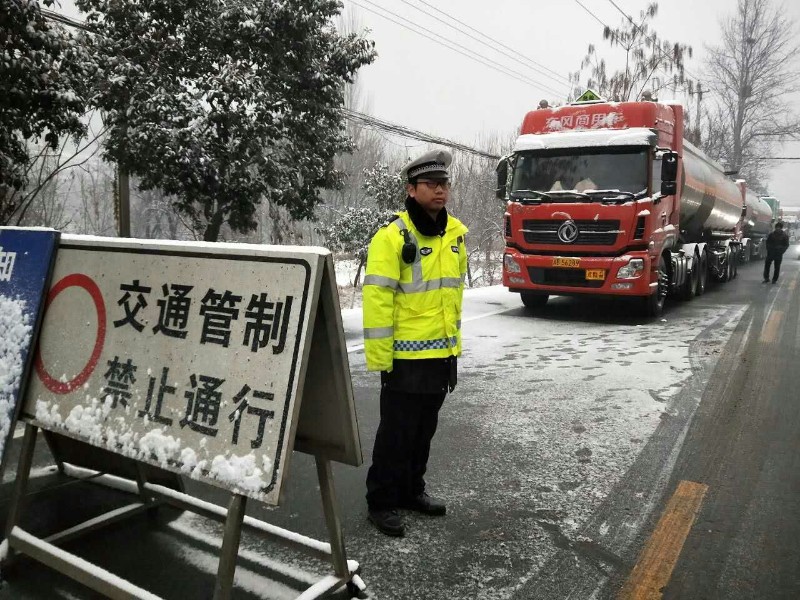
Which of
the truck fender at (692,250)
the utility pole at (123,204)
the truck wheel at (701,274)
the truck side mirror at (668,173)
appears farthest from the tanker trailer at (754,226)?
the utility pole at (123,204)

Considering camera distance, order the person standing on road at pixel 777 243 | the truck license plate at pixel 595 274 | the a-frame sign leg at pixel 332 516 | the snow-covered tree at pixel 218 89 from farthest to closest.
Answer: the person standing on road at pixel 777 243, the truck license plate at pixel 595 274, the snow-covered tree at pixel 218 89, the a-frame sign leg at pixel 332 516

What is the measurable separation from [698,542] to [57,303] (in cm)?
322

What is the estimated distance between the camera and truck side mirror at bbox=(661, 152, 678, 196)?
9.86 meters

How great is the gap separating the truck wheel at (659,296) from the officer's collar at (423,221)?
8.15m

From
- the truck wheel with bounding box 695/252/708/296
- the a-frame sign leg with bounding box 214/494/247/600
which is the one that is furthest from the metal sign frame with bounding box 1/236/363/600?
the truck wheel with bounding box 695/252/708/296

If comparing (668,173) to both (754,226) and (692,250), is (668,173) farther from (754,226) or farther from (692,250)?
(754,226)

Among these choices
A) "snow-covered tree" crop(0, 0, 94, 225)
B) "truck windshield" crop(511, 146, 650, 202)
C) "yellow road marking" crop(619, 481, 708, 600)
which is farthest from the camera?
"truck windshield" crop(511, 146, 650, 202)

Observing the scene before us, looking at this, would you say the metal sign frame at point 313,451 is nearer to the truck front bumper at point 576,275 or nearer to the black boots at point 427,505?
the black boots at point 427,505

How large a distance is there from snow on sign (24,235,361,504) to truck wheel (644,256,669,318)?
907cm

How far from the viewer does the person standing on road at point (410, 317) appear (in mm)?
3156

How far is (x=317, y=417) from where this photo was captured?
2570mm

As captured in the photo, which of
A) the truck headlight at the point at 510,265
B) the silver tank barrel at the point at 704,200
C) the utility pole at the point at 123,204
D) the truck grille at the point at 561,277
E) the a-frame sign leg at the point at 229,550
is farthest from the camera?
the silver tank barrel at the point at 704,200

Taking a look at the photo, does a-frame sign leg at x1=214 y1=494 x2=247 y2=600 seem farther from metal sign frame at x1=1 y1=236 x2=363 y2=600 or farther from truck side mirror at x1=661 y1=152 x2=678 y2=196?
truck side mirror at x1=661 y1=152 x2=678 y2=196

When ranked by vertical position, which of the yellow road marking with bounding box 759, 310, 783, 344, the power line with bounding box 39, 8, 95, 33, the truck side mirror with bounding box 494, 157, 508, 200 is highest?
the power line with bounding box 39, 8, 95, 33
